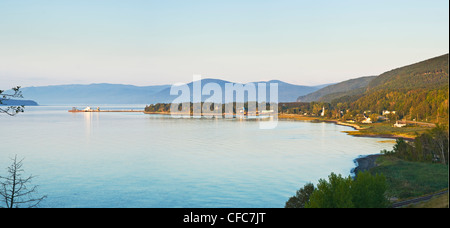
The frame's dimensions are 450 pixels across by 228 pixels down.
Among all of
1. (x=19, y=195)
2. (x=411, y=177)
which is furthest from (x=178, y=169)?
(x=19, y=195)

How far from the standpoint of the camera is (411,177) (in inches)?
1738

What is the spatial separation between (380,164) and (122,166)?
39.9m

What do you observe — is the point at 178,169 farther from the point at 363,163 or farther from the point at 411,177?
the point at 411,177

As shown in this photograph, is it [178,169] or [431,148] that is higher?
[431,148]

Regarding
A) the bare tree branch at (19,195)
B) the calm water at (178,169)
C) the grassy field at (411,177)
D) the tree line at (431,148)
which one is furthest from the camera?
the tree line at (431,148)

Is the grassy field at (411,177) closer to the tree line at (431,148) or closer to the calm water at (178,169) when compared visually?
the tree line at (431,148)

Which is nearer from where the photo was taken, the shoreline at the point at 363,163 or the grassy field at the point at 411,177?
the grassy field at the point at 411,177

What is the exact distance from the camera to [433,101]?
132000 mm

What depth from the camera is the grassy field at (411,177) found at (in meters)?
37.2

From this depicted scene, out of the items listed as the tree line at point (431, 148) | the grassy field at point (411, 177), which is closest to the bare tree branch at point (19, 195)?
the grassy field at point (411, 177)
